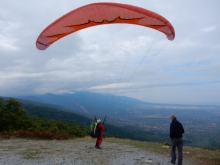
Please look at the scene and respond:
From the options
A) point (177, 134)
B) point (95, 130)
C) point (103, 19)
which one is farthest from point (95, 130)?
point (103, 19)

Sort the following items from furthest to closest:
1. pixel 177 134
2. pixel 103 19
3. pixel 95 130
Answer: pixel 95 130 < pixel 103 19 < pixel 177 134

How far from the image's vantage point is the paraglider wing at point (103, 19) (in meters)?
9.92

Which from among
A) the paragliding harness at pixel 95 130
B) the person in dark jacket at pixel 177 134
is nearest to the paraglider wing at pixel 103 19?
the person in dark jacket at pixel 177 134

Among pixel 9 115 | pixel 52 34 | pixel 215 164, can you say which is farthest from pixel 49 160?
pixel 9 115

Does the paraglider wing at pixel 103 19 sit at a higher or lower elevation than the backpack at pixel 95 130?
higher

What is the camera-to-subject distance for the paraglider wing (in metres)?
9.92

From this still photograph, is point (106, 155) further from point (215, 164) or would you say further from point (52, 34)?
point (52, 34)

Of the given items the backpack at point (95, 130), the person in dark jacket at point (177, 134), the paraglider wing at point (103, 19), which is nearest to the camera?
the person in dark jacket at point (177, 134)

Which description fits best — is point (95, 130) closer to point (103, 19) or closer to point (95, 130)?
point (95, 130)

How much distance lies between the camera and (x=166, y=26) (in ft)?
35.6

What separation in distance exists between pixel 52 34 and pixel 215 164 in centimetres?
1071

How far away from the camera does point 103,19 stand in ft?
35.2

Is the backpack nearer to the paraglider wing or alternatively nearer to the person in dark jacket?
the person in dark jacket

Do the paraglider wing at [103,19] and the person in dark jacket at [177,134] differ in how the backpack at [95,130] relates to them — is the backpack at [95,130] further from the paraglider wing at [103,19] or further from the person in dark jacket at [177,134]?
the paraglider wing at [103,19]
